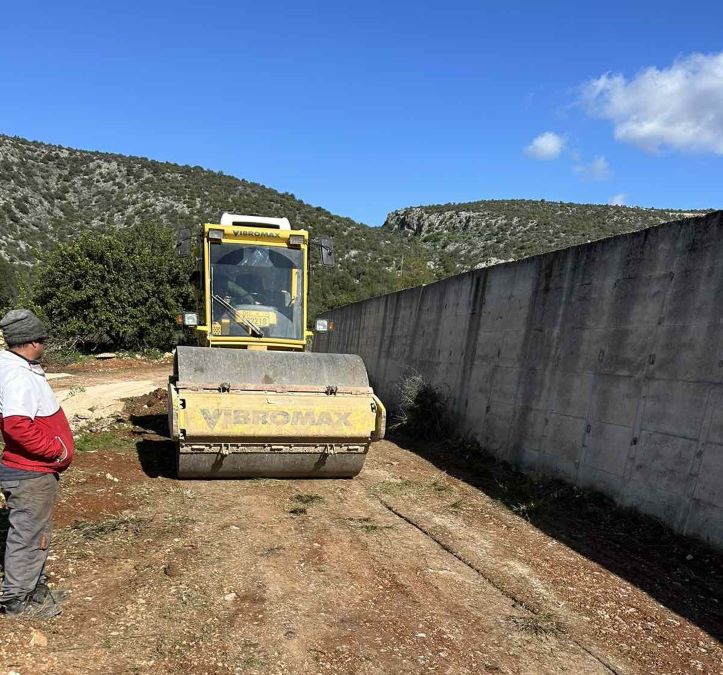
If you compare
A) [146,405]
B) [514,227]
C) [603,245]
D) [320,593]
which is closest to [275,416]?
[320,593]

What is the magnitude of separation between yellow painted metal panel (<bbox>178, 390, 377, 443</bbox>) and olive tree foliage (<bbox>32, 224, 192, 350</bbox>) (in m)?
19.0

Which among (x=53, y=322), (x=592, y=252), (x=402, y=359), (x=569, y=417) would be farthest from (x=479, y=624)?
(x=53, y=322)

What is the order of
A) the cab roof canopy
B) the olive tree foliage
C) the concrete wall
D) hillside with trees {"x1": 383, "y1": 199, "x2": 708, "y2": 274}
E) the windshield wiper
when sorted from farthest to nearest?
hillside with trees {"x1": 383, "y1": 199, "x2": 708, "y2": 274}, the olive tree foliage, the cab roof canopy, the windshield wiper, the concrete wall

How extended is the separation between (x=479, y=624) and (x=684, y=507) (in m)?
2.85

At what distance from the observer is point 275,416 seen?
19.1 ft

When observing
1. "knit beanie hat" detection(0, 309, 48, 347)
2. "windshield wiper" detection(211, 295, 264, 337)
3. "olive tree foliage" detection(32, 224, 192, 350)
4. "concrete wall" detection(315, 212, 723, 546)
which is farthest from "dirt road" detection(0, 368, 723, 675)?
"olive tree foliage" detection(32, 224, 192, 350)

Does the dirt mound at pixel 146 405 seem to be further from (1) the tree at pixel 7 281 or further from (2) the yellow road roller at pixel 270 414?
(1) the tree at pixel 7 281

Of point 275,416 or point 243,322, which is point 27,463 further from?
point 243,322

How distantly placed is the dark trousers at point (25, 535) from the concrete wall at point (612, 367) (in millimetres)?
5320

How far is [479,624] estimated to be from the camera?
3.66 m

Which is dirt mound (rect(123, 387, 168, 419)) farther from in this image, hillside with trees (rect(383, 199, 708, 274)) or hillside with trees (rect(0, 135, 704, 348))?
hillside with trees (rect(383, 199, 708, 274))

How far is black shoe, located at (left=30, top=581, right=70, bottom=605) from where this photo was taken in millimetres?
3334

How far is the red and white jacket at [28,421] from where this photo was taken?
3.20 metres

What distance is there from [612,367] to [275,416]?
3.91 metres
